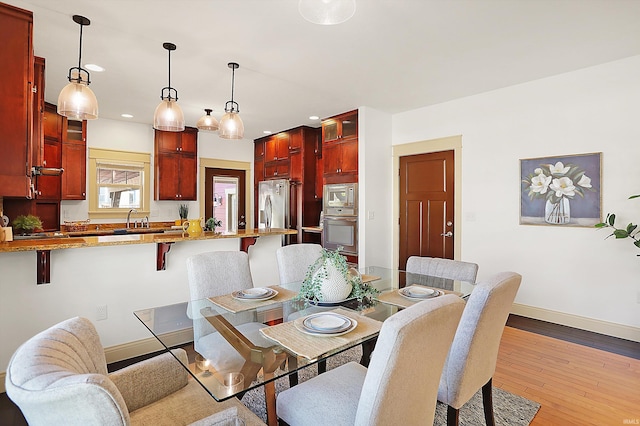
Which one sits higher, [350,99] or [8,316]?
[350,99]

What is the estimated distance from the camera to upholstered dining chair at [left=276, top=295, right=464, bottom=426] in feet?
3.35

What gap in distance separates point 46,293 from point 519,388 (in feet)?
11.2

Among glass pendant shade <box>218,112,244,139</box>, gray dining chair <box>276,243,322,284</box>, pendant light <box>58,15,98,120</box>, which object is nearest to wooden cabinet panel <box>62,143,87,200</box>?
pendant light <box>58,15,98,120</box>

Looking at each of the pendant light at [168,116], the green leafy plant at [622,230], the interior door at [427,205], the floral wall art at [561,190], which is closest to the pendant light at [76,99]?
the pendant light at [168,116]

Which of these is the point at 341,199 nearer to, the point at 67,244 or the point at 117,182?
the point at 67,244

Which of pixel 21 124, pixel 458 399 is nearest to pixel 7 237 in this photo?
pixel 21 124

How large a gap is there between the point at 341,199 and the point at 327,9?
11.1ft

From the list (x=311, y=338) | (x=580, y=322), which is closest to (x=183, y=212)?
(x=311, y=338)

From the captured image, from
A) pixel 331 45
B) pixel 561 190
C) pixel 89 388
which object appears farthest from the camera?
pixel 561 190

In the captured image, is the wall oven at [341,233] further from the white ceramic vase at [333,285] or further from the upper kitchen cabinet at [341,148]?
the white ceramic vase at [333,285]

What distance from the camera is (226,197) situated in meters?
6.68

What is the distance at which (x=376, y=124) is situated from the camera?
4.78 m

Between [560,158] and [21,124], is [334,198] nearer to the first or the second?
[560,158]

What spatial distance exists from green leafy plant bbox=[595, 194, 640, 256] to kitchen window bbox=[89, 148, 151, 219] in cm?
615
